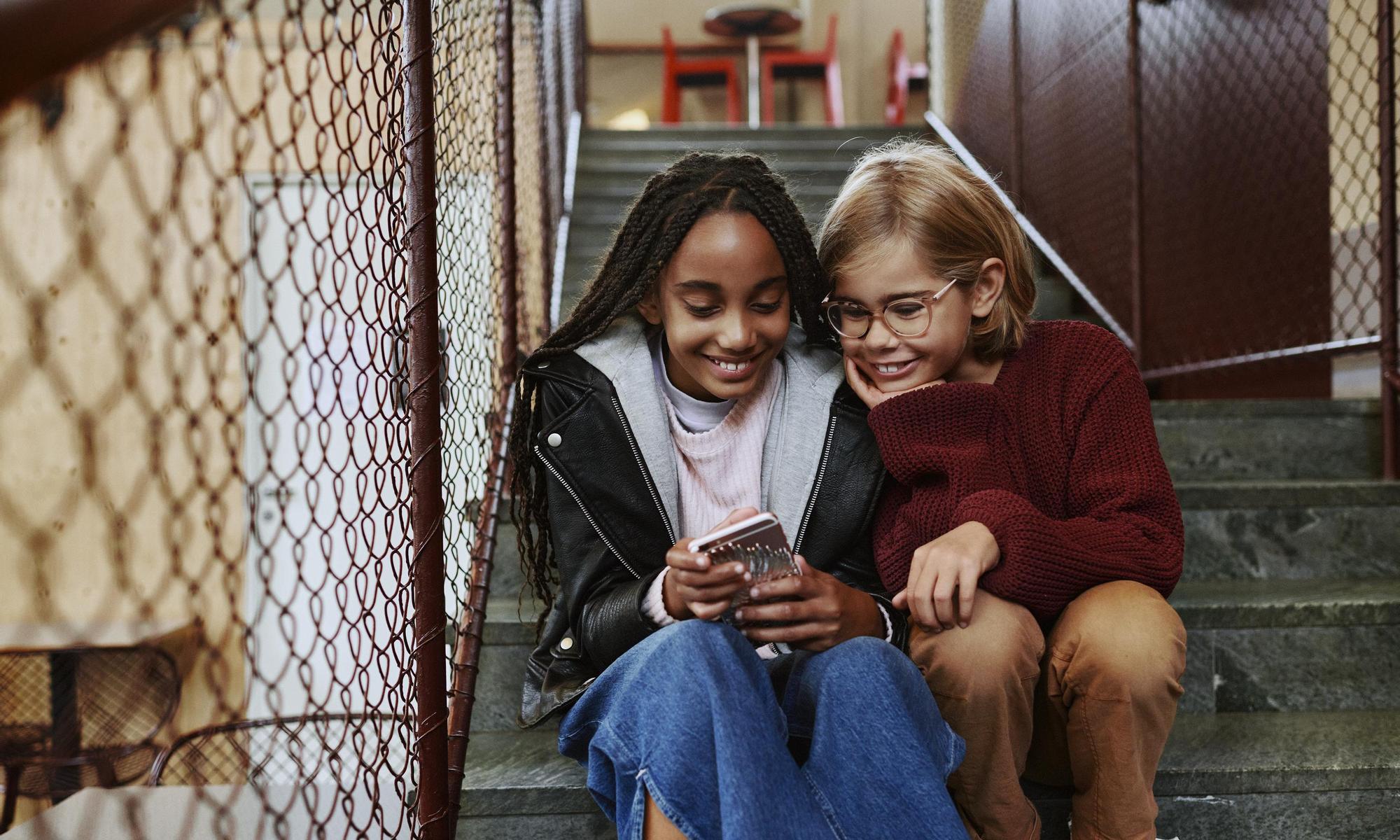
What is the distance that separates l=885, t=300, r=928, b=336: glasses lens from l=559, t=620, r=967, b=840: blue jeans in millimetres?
447

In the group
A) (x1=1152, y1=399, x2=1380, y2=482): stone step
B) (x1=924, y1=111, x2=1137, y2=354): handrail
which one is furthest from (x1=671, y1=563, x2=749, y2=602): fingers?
(x1=924, y1=111, x2=1137, y2=354): handrail

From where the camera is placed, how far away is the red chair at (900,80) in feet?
20.4

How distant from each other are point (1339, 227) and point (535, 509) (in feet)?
7.57

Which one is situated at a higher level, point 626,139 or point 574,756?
point 626,139

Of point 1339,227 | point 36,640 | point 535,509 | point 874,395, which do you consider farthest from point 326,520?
point 1339,227

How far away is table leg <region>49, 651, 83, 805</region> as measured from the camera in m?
2.87

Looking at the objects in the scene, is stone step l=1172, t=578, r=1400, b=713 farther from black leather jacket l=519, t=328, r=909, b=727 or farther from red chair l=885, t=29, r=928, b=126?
red chair l=885, t=29, r=928, b=126

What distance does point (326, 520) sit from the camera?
165 inches

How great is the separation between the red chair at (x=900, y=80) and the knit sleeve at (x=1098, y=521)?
5.16 m

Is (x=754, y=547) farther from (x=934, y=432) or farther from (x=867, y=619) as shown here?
(x=934, y=432)

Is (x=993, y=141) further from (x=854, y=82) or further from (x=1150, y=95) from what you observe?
(x=854, y=82)

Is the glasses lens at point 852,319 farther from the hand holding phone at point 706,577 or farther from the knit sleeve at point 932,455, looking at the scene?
the hand holding phone at point 706,577

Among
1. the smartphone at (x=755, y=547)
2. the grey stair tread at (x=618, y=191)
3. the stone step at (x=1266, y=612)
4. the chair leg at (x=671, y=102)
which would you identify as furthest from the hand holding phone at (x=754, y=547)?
the chair leg at (x=671, y=102)

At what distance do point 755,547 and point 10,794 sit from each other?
2.58 meters
